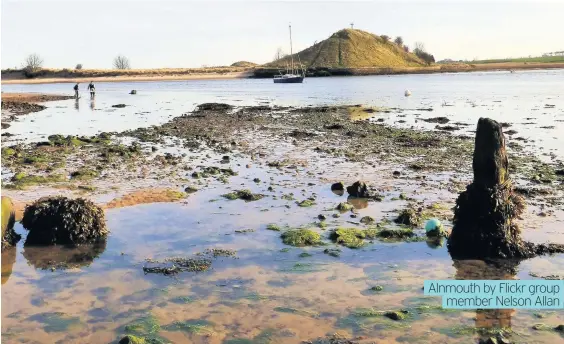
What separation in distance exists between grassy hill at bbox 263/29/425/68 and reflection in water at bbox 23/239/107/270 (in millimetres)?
160370

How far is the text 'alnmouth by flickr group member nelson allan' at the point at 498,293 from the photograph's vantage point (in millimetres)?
7613

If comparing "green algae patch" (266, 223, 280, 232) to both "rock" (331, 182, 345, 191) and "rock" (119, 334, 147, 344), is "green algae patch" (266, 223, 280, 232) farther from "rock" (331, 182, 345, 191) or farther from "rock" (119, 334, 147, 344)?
"rock" (119, 334, 147, 344)

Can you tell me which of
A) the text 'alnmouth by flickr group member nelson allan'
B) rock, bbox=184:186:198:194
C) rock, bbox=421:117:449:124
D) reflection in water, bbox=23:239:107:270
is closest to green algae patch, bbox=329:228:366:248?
the text 'alnmouth by flickr group member nelson allan'

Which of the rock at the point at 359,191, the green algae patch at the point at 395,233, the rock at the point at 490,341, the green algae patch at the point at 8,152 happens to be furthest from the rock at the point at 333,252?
the green algae patch at the point at 8,152

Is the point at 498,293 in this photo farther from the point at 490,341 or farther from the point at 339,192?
the point at 339,192

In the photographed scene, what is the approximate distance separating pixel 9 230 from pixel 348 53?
17786cm

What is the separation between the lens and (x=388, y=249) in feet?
32.6

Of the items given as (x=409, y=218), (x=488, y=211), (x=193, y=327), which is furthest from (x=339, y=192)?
(x=193, y=327)

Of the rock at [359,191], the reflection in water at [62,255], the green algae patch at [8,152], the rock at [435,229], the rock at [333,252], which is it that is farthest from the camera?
the green algae patch at [8,152]

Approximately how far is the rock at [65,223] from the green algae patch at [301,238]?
3791 millimetres

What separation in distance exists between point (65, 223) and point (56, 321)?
11.3 ft

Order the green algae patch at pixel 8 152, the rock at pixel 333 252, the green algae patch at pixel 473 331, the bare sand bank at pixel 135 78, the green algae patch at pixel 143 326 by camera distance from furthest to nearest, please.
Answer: the bare sand bank at pixel 135 78
the green algae patch at pixel 8 152
the rock at pixel 333 252
the green algae patch at pixel 143 326
the green algae patch at pixel 473 331

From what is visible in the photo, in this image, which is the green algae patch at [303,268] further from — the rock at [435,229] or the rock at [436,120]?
the rock at [436,120]

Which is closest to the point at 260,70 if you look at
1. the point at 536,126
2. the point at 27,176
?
the point at 536,126
